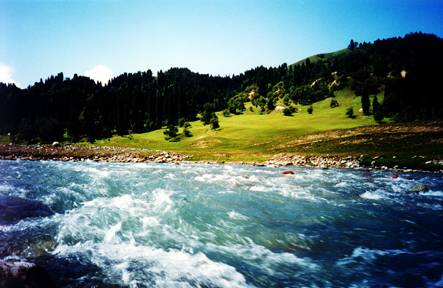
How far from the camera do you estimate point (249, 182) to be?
29.2 m

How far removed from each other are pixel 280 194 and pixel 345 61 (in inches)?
6831

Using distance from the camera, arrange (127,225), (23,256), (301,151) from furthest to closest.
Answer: (301,151) < (127,225) < (23,256)

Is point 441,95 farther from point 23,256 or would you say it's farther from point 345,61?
point 23,256

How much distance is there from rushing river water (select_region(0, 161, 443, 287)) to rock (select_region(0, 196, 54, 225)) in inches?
2.4

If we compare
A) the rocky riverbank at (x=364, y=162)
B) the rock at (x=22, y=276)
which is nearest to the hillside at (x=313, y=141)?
the rocky riverbank at (x=364, y=162)

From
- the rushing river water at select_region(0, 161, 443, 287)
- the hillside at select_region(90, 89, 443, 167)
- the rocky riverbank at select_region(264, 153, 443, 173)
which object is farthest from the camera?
the hillside at select_region(90, 89, 443, 167)

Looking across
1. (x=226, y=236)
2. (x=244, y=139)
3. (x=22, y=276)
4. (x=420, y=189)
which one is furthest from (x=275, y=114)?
(x=22, y=276)

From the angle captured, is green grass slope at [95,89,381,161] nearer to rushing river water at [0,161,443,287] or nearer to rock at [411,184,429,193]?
rock at [411,184,429,193]

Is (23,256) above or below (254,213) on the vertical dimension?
above

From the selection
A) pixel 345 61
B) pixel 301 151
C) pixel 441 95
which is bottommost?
pixel 301 151

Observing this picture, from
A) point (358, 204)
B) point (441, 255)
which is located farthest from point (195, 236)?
point (358, 204)

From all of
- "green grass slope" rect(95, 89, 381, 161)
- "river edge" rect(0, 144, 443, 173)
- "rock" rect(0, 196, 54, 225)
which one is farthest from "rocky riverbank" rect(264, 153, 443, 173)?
"rock" rect(0, 196, 54, 225)

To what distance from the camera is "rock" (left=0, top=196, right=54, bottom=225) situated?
50.8 ft

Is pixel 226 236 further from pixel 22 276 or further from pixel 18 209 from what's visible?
pixel 18 209
